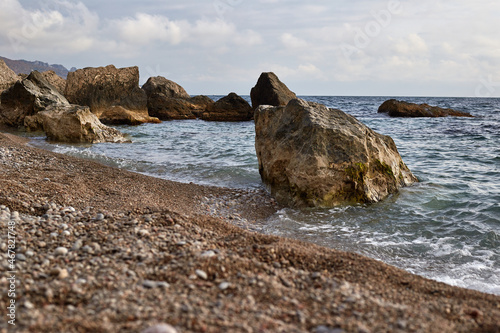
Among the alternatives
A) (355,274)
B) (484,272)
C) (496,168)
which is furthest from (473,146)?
(355,274)

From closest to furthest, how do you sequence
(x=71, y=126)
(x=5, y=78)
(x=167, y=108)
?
(x=71, y=126) → (x=5, y=78) → (x=167, y=108)

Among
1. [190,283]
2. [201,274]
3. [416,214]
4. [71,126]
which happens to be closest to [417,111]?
[71,126]

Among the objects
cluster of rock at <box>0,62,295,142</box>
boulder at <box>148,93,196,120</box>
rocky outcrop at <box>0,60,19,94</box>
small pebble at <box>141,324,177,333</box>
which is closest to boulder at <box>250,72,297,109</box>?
cluster of rock at <box>0,62,295,142</box>

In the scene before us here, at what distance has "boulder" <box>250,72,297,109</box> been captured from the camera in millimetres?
24745

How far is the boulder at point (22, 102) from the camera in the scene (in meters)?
18.5

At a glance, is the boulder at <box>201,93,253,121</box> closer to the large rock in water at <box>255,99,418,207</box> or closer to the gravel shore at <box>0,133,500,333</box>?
the large rock in water at <box>255,99,418,207</box>

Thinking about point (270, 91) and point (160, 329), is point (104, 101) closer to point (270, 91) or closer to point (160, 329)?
point (270, 91)

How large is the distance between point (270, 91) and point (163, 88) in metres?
11.6

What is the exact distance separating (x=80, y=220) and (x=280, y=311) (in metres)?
2.90

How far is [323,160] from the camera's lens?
666 cm

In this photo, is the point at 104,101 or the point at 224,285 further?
the point at 104,101

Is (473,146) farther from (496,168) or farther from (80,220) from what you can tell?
(80,220)

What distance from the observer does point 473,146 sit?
551 inches

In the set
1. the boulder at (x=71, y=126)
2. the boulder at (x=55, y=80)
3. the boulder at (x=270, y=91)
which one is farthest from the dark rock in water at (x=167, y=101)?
the boulder at (x=71, y=126)
